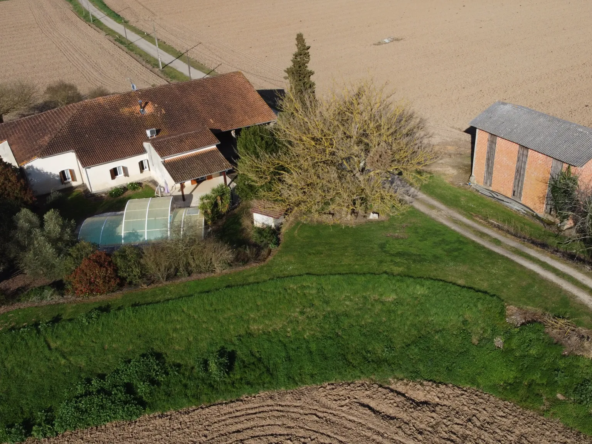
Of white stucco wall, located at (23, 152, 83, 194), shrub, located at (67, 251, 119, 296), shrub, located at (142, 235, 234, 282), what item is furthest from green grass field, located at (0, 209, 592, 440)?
white stucco wall, located at (23, 152, 83, 194)

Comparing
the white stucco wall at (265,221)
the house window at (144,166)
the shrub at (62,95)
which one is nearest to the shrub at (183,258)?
the white stucco wall at (265,221)

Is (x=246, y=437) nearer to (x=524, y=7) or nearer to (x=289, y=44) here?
(x=289, y=44)

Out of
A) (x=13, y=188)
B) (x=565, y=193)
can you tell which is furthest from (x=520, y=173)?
(x=13, y=188)

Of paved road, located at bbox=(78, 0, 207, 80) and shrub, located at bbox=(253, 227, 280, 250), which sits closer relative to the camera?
shrub, located at bbox=(253, 227, 280, 250)

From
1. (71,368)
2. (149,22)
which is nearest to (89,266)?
(71,368)

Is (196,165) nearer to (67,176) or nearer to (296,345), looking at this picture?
(67,176)

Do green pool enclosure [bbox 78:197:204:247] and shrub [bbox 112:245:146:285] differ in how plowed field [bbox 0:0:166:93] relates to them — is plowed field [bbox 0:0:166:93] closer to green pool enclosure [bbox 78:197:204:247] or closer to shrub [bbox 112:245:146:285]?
green pool enclosure [bbox 78:197:204:247]
